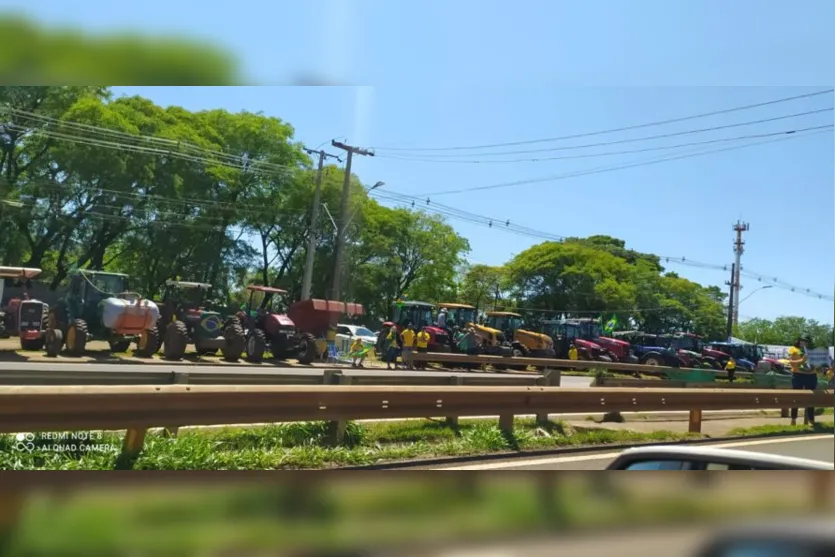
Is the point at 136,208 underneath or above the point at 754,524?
above

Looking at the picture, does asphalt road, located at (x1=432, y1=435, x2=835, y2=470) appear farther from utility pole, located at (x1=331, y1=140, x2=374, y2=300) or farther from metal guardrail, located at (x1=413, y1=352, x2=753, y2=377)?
utility pole, located at (x1=331, y1=140, x2=374, y2=300)

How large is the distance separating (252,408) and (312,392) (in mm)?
471

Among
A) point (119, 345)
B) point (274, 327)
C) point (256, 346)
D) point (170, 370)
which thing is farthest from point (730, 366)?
point (119, 345)

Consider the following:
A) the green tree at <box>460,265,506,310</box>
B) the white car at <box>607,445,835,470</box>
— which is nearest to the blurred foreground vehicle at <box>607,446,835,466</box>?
the white car at <box>607,445,835,470</box>

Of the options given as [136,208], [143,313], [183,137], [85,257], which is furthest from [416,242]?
[143,313]

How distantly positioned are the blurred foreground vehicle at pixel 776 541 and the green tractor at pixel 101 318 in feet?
33.1

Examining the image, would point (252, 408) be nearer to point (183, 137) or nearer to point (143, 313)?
point (183, 137)

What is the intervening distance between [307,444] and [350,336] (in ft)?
9.00

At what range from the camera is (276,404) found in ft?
15.6

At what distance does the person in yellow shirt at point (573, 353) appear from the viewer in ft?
28.6

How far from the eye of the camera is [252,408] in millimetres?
4688

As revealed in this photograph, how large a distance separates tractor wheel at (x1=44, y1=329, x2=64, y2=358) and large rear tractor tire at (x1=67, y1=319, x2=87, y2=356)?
0.16 meters

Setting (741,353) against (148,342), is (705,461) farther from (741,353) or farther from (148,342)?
(148,342)

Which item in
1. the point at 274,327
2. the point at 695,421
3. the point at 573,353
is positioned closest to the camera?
the point at 695,421
